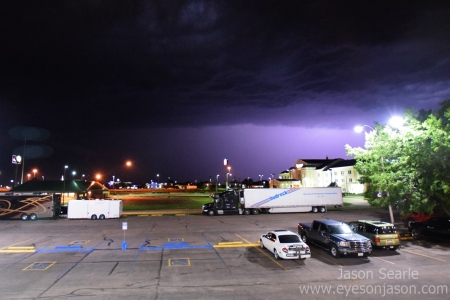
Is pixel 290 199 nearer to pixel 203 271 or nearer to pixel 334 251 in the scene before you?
pixel 334 251

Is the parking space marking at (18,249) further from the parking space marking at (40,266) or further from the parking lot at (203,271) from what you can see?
the parking space marking at (40,266)

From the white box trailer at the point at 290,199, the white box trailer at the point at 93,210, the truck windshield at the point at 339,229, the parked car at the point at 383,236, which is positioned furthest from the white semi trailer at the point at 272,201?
the truck windshield at the point at 339,229

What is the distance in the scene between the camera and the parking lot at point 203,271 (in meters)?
12.1

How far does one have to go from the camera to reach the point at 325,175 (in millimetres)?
120375

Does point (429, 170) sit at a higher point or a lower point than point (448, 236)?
higher

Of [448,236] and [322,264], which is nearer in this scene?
[322,264]

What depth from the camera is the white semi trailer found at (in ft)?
147

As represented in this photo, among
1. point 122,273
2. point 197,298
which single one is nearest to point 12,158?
point 122,273

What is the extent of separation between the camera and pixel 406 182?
21031 millimetres

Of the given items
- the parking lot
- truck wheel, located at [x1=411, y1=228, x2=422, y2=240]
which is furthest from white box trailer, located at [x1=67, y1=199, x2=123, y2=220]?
truck wheel, located at [x1=411, y1=228, x2=422, y2=240]

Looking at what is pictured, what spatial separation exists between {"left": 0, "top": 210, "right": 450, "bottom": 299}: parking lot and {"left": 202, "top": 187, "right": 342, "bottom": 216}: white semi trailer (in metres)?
20.5

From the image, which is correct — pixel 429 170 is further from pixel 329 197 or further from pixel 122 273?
pixel 329 197

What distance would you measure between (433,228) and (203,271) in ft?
59.4

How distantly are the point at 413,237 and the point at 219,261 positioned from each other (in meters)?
16.8
